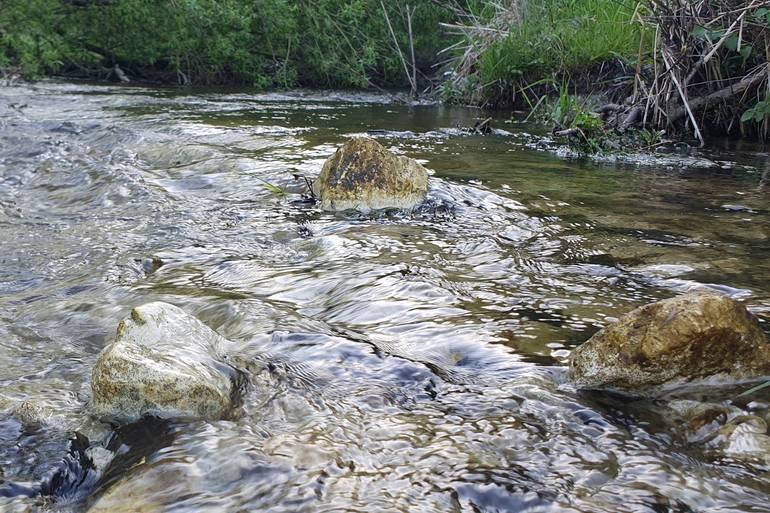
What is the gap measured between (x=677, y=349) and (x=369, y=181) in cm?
251

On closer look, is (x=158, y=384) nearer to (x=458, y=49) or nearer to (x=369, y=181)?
(x=369, y=181)

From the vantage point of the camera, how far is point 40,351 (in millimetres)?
2619

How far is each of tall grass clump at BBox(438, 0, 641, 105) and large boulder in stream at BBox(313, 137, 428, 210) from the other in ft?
13.5

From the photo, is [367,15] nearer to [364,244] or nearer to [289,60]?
[289,60]

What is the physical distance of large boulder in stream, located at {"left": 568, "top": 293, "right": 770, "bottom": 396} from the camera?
2.08 metres

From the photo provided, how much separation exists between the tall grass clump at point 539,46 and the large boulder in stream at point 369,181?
4.10 meters

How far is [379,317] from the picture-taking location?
2752mm

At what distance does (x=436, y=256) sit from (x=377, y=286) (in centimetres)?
47

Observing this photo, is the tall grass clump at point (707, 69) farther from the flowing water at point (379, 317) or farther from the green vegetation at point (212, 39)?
the green vegetation at point (212, 39)

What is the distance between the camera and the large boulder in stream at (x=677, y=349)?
2.08 m

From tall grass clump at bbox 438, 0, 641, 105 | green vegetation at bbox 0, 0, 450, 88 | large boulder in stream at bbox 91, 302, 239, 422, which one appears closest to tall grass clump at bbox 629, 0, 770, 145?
tall grass clump at bbox 438, 0, 641, 105

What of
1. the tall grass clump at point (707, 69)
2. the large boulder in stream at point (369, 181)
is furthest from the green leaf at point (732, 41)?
the large boulder in stream at point (369, 181)

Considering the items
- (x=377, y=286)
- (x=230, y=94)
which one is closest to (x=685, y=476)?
(x=377, y=286)

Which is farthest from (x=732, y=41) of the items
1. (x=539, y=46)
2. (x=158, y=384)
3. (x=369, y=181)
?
(x=158, y=384)
